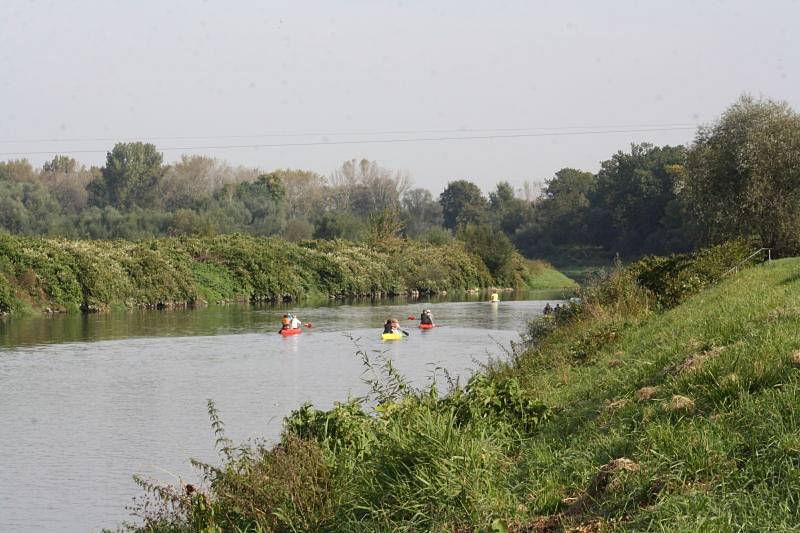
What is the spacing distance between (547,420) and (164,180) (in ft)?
407

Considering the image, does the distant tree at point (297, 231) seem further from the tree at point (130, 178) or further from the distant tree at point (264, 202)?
the tree at point (130, 178)

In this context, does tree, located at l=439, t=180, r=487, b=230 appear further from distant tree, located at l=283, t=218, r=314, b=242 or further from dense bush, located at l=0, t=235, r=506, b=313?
dense bush, located at l=0, t=235, r=506, b=313

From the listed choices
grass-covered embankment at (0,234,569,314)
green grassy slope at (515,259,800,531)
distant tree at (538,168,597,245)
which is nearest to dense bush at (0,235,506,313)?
grass-covered embankment at (0,234,569,314)

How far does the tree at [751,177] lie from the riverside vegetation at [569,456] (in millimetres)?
23103

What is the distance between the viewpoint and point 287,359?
105 ft

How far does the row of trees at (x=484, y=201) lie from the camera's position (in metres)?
36.8

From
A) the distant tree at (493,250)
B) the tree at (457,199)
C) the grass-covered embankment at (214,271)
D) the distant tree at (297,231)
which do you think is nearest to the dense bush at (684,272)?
the grass-covered embankment at (214,271)

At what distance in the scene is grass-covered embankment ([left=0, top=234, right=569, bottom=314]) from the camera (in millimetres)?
52500

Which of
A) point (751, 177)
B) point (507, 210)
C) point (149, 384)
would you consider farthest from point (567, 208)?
point (149, 384)

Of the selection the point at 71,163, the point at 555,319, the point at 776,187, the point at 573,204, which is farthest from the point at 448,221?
the point at 555,319

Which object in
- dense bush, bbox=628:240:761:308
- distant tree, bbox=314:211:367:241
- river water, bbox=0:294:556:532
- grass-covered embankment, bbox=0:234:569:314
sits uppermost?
distant tree, bbox=314:211:367:241

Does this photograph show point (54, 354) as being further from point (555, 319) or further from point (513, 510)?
point (513, 510)

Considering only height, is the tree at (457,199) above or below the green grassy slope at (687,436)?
above

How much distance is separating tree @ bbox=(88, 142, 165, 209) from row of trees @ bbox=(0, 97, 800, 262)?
17cm
